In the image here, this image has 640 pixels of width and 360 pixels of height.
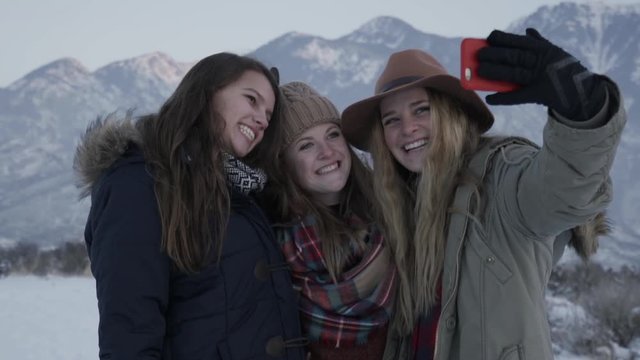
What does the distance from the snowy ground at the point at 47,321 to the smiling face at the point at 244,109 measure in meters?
4.91

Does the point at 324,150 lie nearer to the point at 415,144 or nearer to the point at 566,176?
the point at 415,144

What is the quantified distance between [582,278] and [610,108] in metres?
11.7

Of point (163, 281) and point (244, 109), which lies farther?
point (244, 109)

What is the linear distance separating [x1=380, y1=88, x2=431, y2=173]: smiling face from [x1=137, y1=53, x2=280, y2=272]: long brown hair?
72 centimetres

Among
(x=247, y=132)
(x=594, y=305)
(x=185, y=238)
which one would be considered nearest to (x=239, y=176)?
(x=247, y=132)

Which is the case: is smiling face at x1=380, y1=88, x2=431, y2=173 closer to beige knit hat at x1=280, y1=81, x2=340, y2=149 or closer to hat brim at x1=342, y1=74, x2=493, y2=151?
hat brim at x1=342, y1=74, x2=493, y2=151

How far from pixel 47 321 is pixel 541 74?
7.81m

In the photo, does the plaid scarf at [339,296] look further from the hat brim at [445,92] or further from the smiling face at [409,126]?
the hat brim at [445,92]

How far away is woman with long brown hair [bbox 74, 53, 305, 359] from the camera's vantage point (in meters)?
2.06

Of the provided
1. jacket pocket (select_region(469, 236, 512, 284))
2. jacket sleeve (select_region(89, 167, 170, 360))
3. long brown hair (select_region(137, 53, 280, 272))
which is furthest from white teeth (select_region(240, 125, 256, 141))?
jacket pocket (select_region(469, 236, 512, 284))

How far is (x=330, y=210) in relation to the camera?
10.3ft

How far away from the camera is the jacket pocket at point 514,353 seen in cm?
205

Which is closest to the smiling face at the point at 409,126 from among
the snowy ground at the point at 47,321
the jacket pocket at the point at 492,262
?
the jacket pocket at the point at 492,262

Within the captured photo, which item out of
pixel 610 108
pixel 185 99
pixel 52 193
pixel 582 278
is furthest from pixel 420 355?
pixel 52 193
